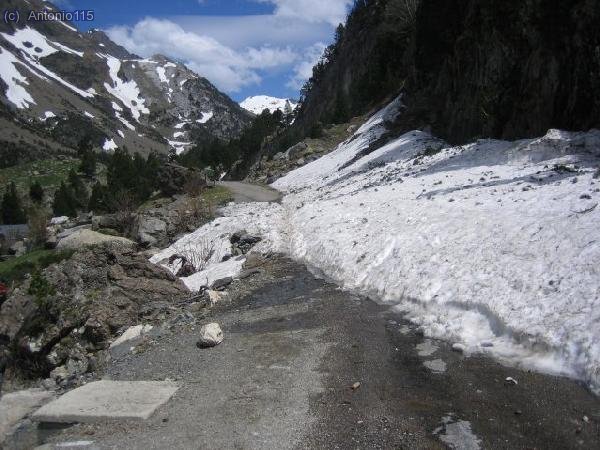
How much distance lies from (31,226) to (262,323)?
149 ft

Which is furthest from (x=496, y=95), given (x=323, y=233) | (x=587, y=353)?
(x=587, y=353)

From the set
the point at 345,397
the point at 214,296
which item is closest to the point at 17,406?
the point at 345,397

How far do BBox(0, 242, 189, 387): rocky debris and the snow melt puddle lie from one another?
6.22 metres

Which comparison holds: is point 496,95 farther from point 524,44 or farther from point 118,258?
point 118,258

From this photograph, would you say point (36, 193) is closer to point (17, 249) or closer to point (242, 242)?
point (17, 249)

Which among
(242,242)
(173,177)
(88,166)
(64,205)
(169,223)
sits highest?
(88,166)

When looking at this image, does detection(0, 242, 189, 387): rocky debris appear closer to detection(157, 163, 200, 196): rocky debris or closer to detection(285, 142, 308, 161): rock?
detection(157, 163, 200, 196): rocky debris

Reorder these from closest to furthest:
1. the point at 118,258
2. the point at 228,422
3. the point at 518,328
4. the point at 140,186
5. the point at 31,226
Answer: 1. the point at 228,422
2. the point at 518,328
3. the point at 118,258
4. the point at 31,226
5. the point at 140,186

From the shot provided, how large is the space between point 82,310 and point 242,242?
785cm

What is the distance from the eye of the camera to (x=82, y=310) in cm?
1052

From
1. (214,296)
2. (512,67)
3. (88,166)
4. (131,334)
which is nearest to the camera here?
(131,334)

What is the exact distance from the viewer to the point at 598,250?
6.83 m

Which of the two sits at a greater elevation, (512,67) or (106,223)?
(512,67)

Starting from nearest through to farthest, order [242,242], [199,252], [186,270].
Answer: [186,270], [242,242], [199,252]
